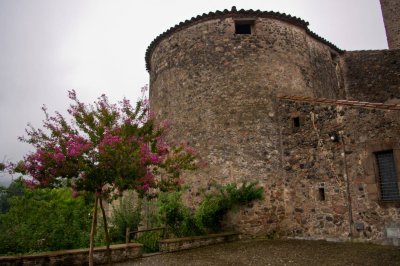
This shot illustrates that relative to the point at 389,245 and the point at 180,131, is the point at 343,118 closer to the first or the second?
the point at 389,245

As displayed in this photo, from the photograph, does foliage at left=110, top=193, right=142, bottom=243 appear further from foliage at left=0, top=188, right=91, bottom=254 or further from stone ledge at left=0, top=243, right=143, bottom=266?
stone ledge at left=0, top=243, right=143, bottom=266

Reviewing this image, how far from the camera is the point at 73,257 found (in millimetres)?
8117

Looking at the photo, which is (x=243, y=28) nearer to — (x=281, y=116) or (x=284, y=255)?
(x=281, y=116)

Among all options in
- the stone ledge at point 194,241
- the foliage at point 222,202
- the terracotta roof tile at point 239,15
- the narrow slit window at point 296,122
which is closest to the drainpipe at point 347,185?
the narrow slit window at point 296,122

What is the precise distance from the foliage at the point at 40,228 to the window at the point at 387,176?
26.6 ft

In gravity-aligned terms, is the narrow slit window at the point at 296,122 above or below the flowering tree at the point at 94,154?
above

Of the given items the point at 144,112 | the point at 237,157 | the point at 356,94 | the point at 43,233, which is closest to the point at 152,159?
the point at 144,112

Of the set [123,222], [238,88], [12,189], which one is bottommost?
[123,222]

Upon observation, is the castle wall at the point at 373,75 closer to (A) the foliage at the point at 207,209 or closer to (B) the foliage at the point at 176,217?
(A) the foliage at the point at 207,209

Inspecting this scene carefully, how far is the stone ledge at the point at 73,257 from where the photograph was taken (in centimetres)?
757

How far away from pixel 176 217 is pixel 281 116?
525 cm

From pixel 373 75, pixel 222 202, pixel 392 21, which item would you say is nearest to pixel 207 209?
pixel 222 202

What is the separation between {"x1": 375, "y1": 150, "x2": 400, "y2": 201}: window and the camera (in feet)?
30.0

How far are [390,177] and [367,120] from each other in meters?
1.74
